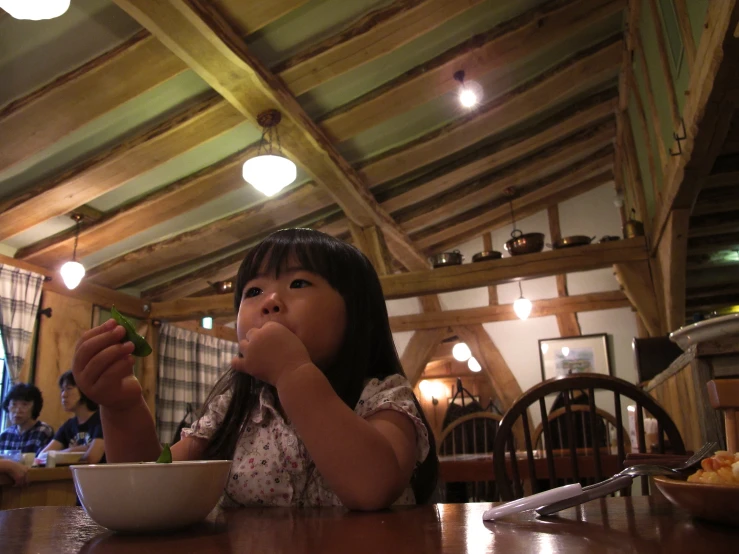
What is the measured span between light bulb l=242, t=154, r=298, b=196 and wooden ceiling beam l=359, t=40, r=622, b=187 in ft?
5.18

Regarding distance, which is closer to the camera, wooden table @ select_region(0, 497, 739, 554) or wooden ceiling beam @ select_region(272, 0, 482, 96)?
wooden table @ select_region(0, 497, 739, 554)

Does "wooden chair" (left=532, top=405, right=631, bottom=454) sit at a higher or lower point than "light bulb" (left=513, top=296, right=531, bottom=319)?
lower

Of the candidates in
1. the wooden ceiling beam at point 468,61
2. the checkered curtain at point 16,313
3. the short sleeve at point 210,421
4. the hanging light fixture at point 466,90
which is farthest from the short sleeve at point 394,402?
the checkered curtain at point 16,313

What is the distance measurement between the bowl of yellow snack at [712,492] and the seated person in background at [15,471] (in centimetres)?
329

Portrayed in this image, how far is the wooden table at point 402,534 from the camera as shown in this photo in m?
0.42

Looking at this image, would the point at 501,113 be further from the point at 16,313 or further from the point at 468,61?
the point at 16,313

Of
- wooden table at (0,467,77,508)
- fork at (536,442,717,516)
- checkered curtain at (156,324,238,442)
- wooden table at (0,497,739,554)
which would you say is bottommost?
wooden table at (0,467,77,508)

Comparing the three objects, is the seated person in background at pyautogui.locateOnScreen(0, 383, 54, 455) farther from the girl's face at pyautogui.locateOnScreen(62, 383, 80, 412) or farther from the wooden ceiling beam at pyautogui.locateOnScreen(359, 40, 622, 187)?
the wooden ceiling beam at pyautogui.locateOnScreen(359, 40, 622, 187)

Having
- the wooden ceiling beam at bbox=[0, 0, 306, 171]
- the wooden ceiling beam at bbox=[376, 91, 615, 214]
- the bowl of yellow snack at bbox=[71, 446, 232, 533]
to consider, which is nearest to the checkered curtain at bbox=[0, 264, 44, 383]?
the wooden ceiling beam at bbox=[0, 0, 306, 171]

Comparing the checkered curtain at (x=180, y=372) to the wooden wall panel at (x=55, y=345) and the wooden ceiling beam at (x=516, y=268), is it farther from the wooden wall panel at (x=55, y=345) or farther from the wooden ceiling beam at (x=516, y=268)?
the wooden ceiling beam at (x=516, y=268)

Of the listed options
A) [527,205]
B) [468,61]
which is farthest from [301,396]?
[527,205]

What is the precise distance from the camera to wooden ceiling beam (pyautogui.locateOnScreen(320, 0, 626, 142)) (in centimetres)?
439

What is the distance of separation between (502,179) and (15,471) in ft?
17.7

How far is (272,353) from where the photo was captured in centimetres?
76
